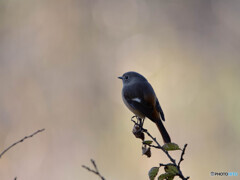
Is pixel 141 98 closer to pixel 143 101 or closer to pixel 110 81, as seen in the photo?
pixel 143 101

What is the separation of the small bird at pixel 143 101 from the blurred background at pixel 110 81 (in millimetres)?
2403

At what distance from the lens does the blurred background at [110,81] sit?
240 inches

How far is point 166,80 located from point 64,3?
9.56 ft

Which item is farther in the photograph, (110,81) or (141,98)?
(110,81)

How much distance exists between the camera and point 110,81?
7.14 metres

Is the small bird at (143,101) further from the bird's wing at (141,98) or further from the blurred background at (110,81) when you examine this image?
the blurred background at (110,81)

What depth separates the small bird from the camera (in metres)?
3.26

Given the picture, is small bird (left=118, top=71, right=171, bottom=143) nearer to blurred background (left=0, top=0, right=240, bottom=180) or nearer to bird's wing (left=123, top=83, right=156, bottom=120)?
bird's wing (left=123, top=83, right=156, bottom=120)

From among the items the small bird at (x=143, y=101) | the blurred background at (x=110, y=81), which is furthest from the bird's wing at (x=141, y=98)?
the blurred background at (x=110, y=81)

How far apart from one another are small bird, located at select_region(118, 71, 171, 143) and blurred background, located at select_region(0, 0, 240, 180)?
2403 mm

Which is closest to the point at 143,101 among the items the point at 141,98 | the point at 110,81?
the point at 141,98

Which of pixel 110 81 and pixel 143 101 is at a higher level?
pixel 110 81

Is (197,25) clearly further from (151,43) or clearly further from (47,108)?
(47,108)

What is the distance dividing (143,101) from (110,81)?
3.85 metres
